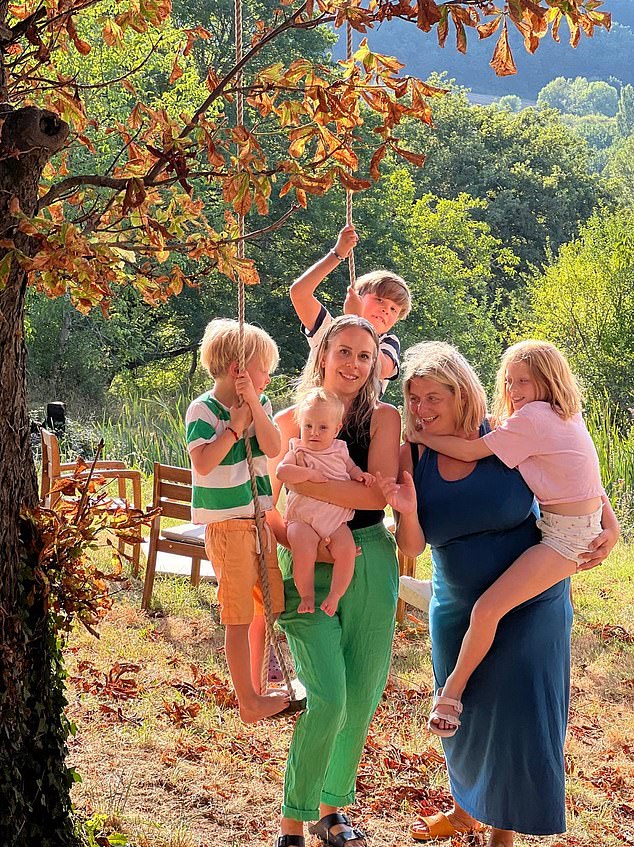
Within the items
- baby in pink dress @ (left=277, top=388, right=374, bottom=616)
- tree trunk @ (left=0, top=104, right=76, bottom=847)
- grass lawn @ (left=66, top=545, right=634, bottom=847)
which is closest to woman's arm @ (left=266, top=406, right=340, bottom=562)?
baby in pink dress @ (left=277, top=388, right=374, bottom=616)

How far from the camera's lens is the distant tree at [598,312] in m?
17.8

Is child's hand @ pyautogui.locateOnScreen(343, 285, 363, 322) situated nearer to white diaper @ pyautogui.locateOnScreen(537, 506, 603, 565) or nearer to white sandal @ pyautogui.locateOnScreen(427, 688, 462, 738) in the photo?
white diaper @ pyautogui.locateOnScreen(537, 506, 603, 565)

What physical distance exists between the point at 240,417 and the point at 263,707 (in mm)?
925

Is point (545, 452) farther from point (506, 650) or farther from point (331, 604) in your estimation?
point (331, 604)

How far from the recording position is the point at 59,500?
9.64ft

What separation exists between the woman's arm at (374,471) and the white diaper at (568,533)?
50cm

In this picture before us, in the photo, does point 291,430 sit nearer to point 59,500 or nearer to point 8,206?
point 59,500

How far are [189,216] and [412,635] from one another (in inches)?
154

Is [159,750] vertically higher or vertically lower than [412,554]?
lower

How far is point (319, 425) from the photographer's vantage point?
3.11 m

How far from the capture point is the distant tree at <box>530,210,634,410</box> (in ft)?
58.4

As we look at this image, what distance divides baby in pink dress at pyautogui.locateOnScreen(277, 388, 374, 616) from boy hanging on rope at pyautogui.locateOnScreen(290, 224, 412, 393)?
21.0 inches

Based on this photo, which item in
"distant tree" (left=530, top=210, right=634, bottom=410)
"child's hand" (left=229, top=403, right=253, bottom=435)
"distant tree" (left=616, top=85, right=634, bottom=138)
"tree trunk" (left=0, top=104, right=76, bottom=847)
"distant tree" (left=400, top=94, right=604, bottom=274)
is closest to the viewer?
"tree trunk" (left=0, top=104, right=76, bottom=847)

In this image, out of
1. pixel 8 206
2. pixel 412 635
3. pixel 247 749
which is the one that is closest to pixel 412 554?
pixel 8 206
